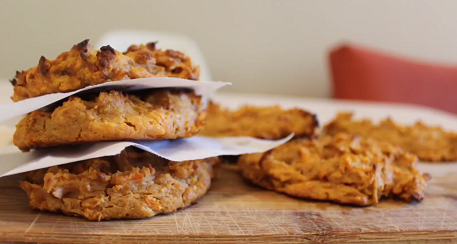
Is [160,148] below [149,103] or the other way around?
below

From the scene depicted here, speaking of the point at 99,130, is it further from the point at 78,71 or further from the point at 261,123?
the point at 261,123

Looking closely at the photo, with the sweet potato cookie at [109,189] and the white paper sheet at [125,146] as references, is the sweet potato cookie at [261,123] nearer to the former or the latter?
the white paper sheet at [125,146]

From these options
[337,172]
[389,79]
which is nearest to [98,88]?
[337,172]

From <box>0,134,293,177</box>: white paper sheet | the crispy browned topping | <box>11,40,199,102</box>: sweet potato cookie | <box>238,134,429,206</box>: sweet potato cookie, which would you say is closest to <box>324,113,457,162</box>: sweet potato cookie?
<box>238,134,429,206</box>: sweet potato cookie

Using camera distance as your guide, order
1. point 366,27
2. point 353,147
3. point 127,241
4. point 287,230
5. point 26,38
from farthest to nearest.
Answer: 1. point 366,27
2. point 26,38
3. point 353,147
4. point 287,230
5. point 127,241

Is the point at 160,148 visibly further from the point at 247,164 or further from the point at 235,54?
the point at 235,54

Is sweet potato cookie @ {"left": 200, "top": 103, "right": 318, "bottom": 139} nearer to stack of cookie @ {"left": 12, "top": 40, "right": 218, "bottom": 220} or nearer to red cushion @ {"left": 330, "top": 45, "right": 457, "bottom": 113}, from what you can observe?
stack of cookie @ {"left": 12, "top": 40, "right": 218, "bottom": 220}

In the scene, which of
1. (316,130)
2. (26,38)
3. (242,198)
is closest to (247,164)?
(242,198)
